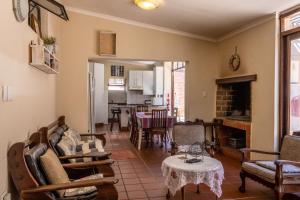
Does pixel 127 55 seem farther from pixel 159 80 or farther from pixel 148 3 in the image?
pixel 159 80

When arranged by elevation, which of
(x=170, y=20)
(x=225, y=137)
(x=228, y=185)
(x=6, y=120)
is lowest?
(x=228, y=185)

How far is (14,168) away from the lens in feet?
6.18

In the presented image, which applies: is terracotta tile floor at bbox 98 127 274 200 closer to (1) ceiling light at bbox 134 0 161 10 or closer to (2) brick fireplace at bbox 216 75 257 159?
(2) brick fireplace at bbox 216 75 257 159

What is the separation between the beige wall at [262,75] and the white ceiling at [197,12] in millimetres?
303

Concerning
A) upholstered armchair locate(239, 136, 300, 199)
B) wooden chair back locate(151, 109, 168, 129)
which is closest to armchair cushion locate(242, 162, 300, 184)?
upholstered armchair locate(239, 136, 300, 199)

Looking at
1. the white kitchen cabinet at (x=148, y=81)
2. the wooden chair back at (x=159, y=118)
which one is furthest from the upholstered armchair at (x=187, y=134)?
the white kitchen cabinet at (x=148, y=81)

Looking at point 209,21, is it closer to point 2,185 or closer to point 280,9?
point 280,9

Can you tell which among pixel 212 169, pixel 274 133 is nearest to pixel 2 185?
pixel 212 169

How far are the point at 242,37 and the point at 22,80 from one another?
4067 mm

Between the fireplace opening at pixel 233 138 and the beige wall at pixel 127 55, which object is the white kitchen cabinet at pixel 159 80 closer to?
the beige wall at pixel 127 55

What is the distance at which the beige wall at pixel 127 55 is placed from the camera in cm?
521

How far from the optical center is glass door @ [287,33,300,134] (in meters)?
3.90

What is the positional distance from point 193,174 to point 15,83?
189 centimetres

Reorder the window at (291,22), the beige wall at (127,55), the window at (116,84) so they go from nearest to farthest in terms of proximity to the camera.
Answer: the window at (291,22)
the beige wall at (127,55)
the window at (116,84)
